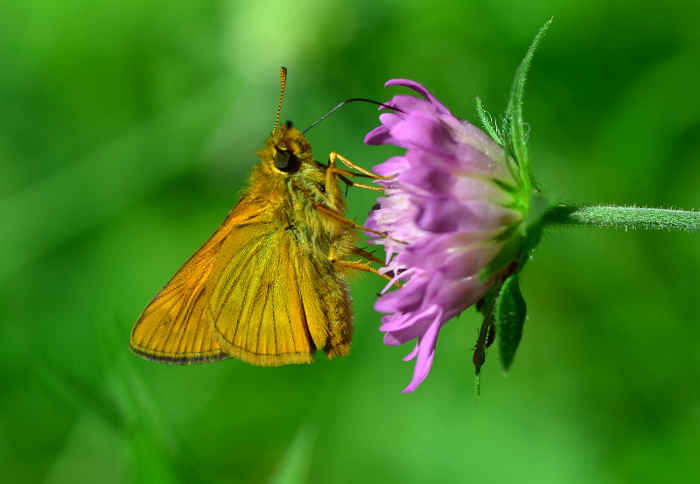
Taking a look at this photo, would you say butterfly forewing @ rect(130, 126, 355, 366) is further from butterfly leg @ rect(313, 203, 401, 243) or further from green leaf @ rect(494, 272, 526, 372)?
green leaf @ rect(494, 272, 526, 372)

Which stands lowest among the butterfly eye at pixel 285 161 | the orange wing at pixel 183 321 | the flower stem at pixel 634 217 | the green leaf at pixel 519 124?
the orange wing at pixel 183 321

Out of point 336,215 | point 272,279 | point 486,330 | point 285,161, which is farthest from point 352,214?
point 486,330

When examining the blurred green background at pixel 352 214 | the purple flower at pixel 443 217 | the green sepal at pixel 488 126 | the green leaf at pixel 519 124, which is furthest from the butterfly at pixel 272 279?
the green leaf at pixel 519 124

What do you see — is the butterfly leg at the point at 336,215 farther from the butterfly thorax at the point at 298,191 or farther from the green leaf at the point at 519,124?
the green leaf at the point at 519,124

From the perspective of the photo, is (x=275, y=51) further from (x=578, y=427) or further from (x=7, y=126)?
(x=578, y=427)

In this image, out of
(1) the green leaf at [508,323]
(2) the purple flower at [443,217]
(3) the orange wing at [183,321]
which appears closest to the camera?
(1) the green leaf at [508,323]

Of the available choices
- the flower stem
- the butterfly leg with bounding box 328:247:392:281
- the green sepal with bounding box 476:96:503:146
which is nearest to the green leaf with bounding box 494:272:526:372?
the flower stem

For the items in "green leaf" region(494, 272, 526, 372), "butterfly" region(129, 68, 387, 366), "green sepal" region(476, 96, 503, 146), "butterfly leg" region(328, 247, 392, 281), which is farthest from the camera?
"butterfly" region(129, 68, 387, 366)
